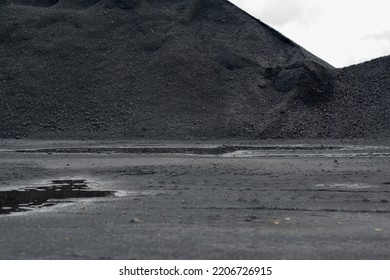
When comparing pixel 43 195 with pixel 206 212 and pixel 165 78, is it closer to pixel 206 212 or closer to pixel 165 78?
pixel 206 212

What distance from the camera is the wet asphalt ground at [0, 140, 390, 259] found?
9.45 m

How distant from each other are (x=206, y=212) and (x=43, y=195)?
245 inches

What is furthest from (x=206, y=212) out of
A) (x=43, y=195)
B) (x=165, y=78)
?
(x=165, y=78)

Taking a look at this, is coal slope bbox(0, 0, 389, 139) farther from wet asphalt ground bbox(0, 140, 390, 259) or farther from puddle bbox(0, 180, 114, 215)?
puddle bbox(0, 180, 114, 215)

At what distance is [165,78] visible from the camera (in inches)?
2320

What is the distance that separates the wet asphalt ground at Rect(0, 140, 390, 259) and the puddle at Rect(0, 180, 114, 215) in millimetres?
251

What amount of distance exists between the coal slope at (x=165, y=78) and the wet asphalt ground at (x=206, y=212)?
81.4ft

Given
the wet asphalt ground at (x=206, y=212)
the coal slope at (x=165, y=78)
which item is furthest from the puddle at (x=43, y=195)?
the coal slope at (x=165, y=78)

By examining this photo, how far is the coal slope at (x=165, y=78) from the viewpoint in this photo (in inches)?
2077

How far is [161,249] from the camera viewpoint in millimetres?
9398

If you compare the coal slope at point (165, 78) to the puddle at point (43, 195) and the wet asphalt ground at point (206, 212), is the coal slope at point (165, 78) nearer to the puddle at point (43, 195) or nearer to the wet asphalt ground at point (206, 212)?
the wet asphalt ground at point (206, 212)

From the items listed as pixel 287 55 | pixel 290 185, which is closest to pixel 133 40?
pixel 287 55

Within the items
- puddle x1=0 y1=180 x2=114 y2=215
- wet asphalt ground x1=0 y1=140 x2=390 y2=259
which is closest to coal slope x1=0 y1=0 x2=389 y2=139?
wet asphalt ground x1=0 y1=140 x2=390 y2=259

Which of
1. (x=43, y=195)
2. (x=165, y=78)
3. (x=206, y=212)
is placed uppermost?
(x=165, y=78)
